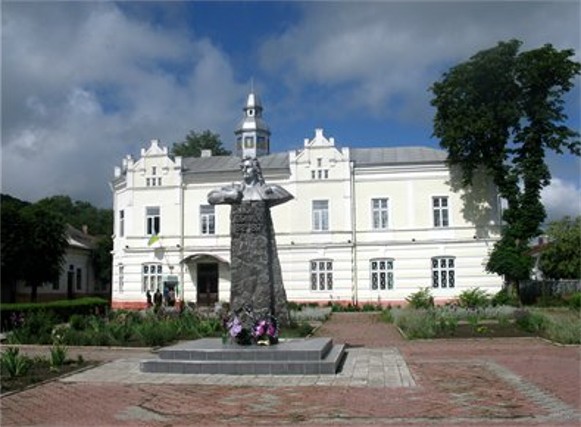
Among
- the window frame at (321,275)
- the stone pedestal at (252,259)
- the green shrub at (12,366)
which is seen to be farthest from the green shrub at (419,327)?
the window frame at (321,275)

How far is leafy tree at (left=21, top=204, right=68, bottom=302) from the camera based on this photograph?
4519 centimetres

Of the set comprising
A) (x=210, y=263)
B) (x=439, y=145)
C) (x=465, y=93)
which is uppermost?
(x=465, y=93)

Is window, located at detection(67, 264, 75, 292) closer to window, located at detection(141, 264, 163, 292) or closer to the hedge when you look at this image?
window, located at detection(141, 264, 163, 292)

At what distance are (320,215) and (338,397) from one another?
3075cm

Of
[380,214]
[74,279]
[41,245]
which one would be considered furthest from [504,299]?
[74,279]

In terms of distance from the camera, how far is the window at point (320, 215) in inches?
1617

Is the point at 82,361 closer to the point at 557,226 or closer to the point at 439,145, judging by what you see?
the point at 439,145

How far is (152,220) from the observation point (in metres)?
43.3

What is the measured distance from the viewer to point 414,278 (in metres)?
39.7

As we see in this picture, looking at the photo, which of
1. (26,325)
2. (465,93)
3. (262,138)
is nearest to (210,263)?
(262,138)

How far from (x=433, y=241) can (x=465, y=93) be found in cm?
859

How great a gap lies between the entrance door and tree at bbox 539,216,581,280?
898 inches

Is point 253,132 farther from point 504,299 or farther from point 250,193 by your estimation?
point 250,193

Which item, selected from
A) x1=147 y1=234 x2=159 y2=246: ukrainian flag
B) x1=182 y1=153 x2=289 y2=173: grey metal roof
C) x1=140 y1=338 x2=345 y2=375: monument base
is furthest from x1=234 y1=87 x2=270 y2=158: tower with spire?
x1=140 y1=338 x2=345 y2=375: monument base
